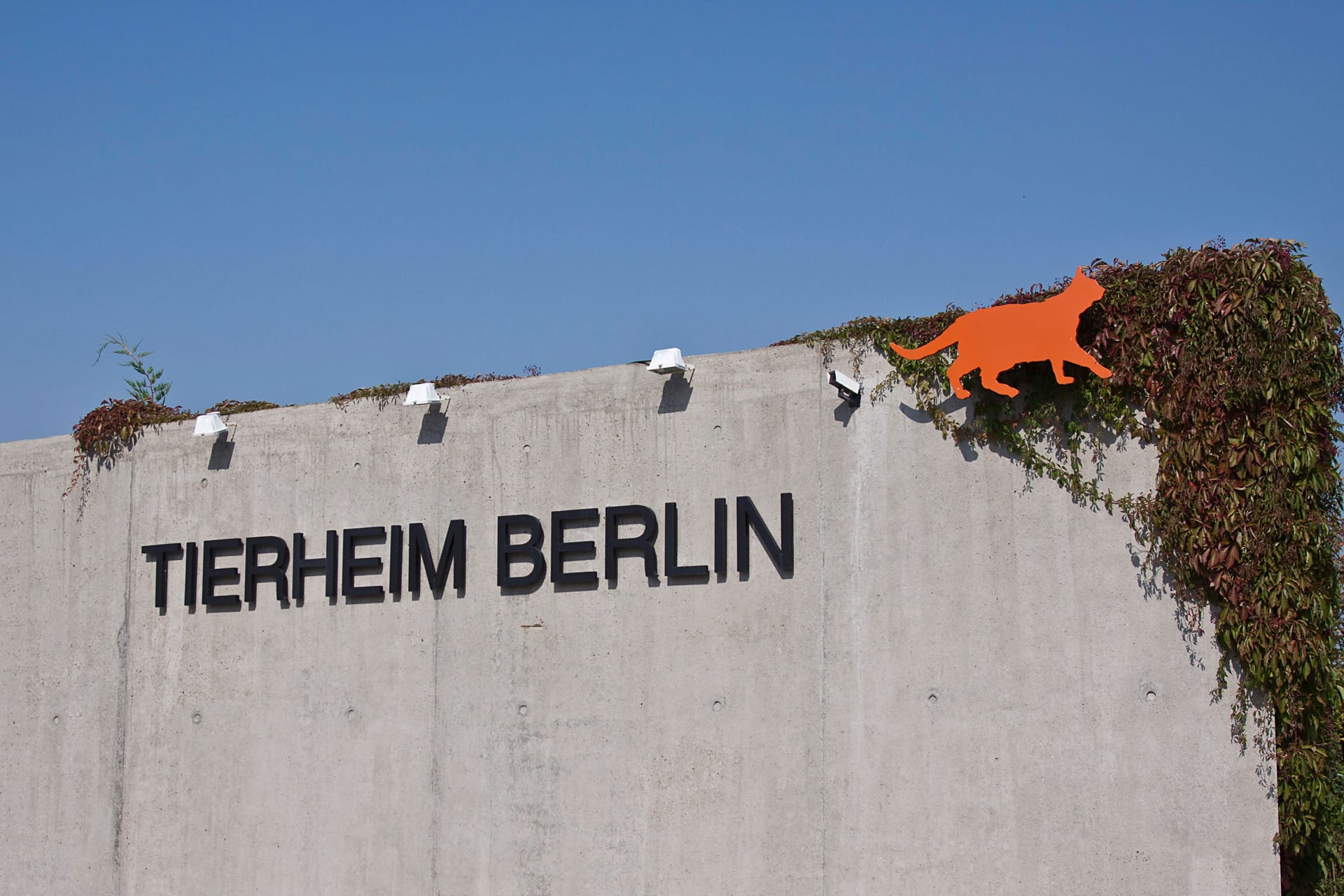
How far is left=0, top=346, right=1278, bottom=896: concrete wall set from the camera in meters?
7.32

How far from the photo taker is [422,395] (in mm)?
9141

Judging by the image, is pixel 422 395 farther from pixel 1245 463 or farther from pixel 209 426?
pixel 1245 463

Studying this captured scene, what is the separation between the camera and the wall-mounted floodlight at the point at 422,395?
9109 mm

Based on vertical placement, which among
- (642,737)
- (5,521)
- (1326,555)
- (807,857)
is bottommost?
(807,857)

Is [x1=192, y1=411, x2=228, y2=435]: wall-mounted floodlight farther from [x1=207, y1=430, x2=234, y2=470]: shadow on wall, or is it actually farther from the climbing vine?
the climbing vine

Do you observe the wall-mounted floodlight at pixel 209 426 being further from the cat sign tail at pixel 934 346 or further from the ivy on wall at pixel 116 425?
the cat sign tail at pixel 934 346

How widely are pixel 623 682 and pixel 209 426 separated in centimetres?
384

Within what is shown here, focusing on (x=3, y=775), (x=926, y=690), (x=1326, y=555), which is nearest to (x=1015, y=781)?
(x=926, y=690)

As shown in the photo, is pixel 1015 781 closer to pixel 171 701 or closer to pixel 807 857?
pixel 807 857

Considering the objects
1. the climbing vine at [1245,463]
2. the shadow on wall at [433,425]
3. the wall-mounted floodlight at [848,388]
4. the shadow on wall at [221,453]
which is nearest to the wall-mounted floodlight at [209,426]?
the shadow on wall at [221,453]

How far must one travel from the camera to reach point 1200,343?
729 cm

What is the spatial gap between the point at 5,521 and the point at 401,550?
12.5 feet

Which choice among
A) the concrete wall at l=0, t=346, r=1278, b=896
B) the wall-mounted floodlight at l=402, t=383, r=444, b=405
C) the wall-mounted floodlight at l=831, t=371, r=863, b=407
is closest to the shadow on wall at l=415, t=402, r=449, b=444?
the concrete wall at l=0, t=346, r=1278, b=896

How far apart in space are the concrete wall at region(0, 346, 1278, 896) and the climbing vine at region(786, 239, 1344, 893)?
0.62 ft
